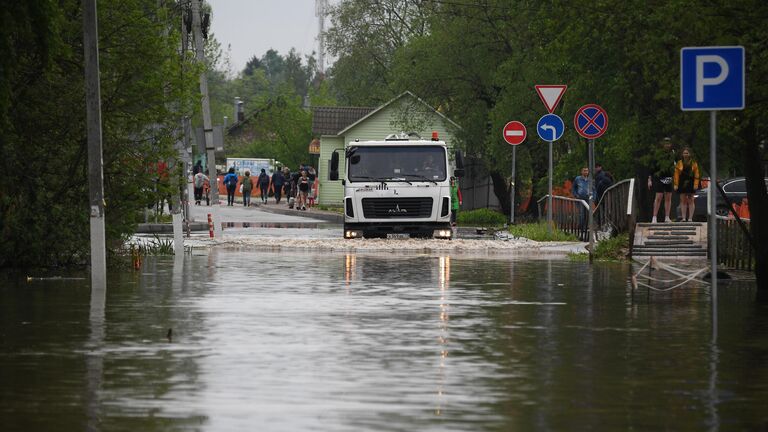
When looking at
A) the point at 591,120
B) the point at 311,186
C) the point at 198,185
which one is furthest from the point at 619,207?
the point at 311,186

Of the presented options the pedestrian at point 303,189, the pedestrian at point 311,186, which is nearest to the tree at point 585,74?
the pedestrian at point 303,189

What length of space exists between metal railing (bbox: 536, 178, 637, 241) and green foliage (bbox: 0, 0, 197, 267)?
8.18m

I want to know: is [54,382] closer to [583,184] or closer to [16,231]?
[16,231]

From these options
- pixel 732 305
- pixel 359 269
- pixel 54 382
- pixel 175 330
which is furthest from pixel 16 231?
pixel 54 382

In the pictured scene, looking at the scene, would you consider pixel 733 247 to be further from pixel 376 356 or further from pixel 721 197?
pixel 721 197

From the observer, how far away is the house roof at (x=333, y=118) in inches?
3600

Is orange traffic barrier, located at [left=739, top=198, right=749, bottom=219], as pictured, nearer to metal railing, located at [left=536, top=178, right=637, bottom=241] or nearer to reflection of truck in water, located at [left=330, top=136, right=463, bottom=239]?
metal railing, located at [left=536, top=178, right=637, bottom=241]

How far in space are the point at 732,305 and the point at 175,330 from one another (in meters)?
6.59

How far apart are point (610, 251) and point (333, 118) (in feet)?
212

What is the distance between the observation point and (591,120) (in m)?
30.2

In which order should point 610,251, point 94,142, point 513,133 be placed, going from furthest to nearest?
1. point 513,133
2. point 610,251
3. point 94,142

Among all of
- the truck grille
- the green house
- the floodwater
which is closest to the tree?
the floodwater

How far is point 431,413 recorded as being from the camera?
32.2ft

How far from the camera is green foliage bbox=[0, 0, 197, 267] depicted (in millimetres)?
22766
